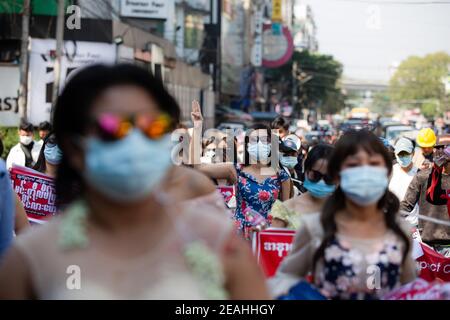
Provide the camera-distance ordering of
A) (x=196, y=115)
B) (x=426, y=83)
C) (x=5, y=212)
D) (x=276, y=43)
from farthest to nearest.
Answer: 1. (x=426, y=83)
2. (x=276, y=43)
3. (x=196, y=115)
4. (x=5, y=212)

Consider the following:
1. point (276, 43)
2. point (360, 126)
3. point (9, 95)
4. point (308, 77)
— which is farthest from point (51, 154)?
point (308, 77)

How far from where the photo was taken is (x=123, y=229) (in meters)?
2.77

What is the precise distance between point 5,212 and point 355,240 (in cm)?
189

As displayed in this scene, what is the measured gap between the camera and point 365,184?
13.3 ft

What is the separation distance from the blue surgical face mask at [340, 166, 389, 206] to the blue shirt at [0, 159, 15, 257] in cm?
181

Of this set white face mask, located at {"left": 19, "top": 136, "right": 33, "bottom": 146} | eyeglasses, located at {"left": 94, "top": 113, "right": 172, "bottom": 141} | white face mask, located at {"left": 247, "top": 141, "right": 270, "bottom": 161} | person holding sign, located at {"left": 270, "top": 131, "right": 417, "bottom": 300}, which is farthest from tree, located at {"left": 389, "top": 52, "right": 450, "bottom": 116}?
eyeglasses, located at {"left": 94, "top": 113, "right": 172, "bottom": 141}

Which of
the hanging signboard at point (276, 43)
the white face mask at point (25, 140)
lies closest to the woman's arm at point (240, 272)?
the white face mask at point (25, 140)

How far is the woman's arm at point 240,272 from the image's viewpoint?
2.85 metres

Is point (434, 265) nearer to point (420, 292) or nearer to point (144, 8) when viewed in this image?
point (420, 292)

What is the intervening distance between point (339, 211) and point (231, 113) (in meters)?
57.0

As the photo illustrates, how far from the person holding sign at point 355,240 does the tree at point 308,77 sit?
84373 mm

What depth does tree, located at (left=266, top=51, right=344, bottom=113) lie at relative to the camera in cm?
9309

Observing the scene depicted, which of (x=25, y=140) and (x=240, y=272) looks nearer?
(x=240, y=272)
